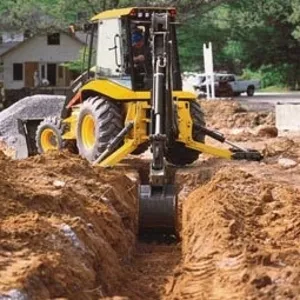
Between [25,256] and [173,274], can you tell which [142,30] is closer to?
[173,274]

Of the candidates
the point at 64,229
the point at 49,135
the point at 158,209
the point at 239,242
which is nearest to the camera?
the point at 64,229

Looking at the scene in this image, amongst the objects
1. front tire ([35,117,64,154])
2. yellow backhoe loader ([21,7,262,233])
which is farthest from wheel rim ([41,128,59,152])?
yellow backhoe loader ([21,7,262,233])

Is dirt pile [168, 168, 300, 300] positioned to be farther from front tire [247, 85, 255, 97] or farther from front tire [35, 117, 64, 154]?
front tire [247, 85, 255, 97]

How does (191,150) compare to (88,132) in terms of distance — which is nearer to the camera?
(191,150)

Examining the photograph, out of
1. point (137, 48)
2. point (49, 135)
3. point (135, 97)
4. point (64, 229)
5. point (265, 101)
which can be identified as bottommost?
point (265, 101)

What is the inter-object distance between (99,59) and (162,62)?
2.49 m

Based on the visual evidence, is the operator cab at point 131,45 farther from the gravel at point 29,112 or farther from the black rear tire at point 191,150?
the gravel at point 29,112

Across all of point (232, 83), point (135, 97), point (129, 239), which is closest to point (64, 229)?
point (129, 239)

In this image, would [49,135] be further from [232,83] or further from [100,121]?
[232,83]

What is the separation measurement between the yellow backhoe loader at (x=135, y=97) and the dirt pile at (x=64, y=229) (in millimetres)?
1044

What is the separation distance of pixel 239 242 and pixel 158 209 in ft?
9.32

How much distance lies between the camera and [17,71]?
63812mm

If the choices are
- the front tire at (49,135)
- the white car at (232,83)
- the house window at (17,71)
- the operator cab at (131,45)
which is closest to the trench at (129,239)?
the operator cab at (131,45)

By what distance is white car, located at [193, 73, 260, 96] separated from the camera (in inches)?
1943
